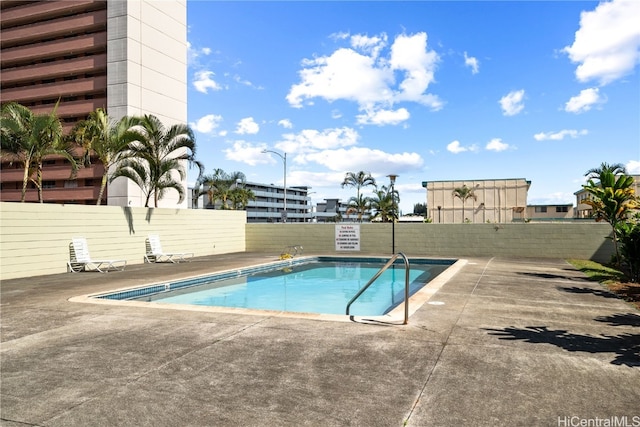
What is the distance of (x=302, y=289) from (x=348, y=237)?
34.3 feet

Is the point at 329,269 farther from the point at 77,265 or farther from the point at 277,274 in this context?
the point at 77,265

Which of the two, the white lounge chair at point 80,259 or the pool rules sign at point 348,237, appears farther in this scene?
the pool rules sign at point 348,237

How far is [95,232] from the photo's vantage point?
1611cm

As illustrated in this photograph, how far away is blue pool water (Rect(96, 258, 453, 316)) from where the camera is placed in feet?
36.6

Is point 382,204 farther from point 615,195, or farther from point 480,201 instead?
point 615,195

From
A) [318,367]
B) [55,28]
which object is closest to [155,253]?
[318,367]

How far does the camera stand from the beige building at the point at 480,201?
54.1 m

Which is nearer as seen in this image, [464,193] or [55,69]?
[55,69]

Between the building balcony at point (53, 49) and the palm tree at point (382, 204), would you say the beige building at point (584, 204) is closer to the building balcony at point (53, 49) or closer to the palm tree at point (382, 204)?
the palm tree at point (382, 204)

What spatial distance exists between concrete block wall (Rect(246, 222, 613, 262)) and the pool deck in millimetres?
13956

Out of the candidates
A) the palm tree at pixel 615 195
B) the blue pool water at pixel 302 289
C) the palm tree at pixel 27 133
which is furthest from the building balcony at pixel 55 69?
the palm tree at pixel 615 195

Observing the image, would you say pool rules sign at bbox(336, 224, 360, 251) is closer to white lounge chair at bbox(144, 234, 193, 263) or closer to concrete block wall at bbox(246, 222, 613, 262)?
concrete block wall at bbox(246, 222, 613, 262)

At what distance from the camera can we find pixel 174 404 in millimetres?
3842

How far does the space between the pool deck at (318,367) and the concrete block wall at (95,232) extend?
20.0ft
